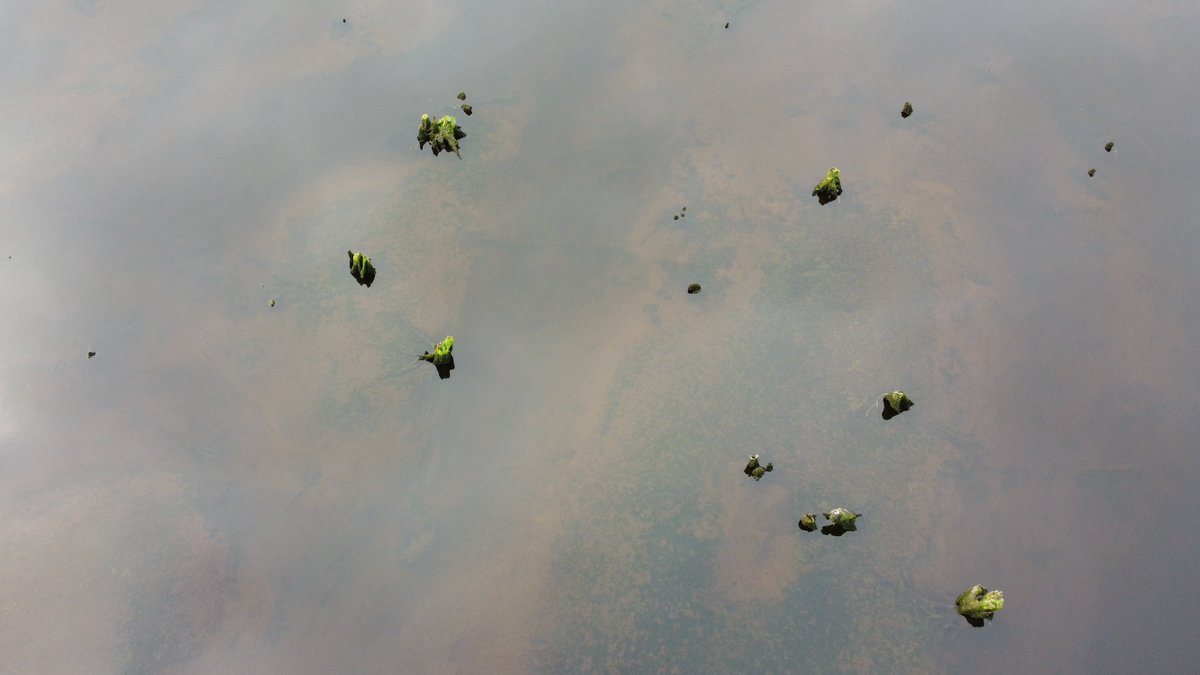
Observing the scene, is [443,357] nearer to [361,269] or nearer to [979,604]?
[361,269]

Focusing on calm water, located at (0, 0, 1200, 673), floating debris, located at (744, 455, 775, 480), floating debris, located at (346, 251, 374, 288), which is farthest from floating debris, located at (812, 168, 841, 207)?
floating debris, located at (346, 251, 374, 288)

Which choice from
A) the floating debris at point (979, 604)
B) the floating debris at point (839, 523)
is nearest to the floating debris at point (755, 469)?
Result: the floating debris at point (839, 523)

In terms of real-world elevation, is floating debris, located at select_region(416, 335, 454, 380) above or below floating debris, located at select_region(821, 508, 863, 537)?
above

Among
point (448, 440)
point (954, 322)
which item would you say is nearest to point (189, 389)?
point (448, 440)

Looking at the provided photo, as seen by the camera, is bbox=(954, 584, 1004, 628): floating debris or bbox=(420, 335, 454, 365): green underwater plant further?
bbox=(420, 335, 454, 365): green underwater plant

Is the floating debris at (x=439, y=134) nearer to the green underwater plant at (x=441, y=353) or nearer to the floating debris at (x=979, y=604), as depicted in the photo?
the green underwater plant at (x=441, y=353)

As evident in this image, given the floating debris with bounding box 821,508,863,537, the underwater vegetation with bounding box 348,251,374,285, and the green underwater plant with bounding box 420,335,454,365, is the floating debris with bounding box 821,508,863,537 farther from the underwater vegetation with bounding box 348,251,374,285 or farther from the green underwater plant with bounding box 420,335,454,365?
the underwater vegetation with bounding box 348,251,374,285

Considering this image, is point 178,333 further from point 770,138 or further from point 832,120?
point 832,120
